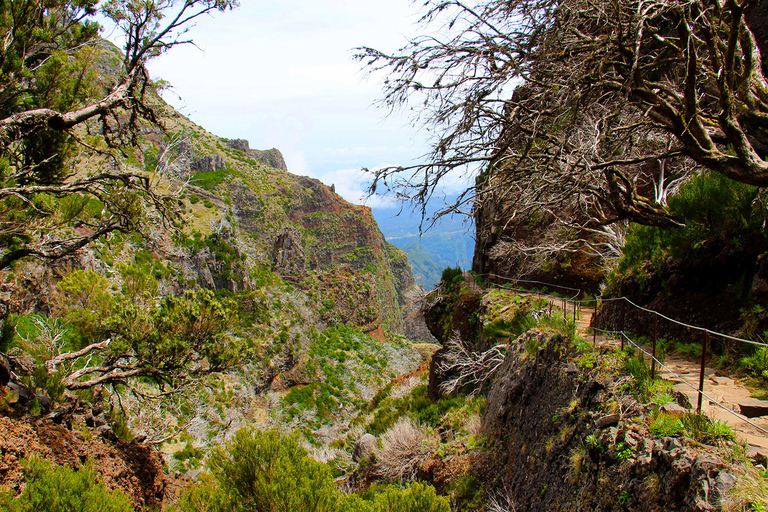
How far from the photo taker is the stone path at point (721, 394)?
306cm

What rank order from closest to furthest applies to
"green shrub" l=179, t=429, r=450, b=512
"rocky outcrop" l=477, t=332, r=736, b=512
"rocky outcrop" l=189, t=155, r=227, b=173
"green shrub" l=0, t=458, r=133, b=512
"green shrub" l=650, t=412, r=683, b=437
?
1. "rocky outcrop" l=477, t=332, r=736, b=512
2. "green shrub" l=650, t=412, r=683, b=437
3. "green shrub" l=0, t=458, r=133, b=512
4. "green shrub" l=179, t=429, r=450, b=512
5. "rocky outcrop" l=189, t=155, r=227, b=173

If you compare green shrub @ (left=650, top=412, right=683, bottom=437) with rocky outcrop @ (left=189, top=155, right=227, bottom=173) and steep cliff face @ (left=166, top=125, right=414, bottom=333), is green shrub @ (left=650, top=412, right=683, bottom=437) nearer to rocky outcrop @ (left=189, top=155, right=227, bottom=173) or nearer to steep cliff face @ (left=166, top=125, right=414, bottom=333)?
steep cliff face @ (left=166, top=125, right=414, bottom=333)

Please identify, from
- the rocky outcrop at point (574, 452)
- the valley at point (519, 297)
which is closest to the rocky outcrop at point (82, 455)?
the valley at point (519, 297)

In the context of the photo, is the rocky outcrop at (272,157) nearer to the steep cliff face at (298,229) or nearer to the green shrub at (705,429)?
the steep cliff face at (298,229)

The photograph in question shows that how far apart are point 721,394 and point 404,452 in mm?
8197

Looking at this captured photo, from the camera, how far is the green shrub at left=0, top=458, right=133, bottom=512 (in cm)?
360

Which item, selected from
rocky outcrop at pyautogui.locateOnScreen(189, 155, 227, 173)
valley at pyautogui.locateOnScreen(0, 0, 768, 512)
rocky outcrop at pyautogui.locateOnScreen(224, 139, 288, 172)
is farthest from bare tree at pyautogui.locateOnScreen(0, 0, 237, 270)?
rocky outcrop at pyautogui.locateOnScreen(224, 139, 288, 172)

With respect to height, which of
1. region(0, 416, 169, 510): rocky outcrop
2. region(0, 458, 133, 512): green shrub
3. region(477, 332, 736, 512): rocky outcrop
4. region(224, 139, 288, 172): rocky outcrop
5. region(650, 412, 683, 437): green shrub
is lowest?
region(0, 416, 169, 510): rocky outcrop

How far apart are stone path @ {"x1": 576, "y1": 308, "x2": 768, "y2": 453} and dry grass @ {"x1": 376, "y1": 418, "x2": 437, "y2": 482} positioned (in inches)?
263

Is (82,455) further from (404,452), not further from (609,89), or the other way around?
(609,89)

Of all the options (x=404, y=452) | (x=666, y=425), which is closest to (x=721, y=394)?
(x=666, y=425)

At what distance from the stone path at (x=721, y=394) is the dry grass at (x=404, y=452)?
6682 mm

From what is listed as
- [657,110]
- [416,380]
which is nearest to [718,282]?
[657,110]

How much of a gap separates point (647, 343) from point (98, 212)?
974cm
